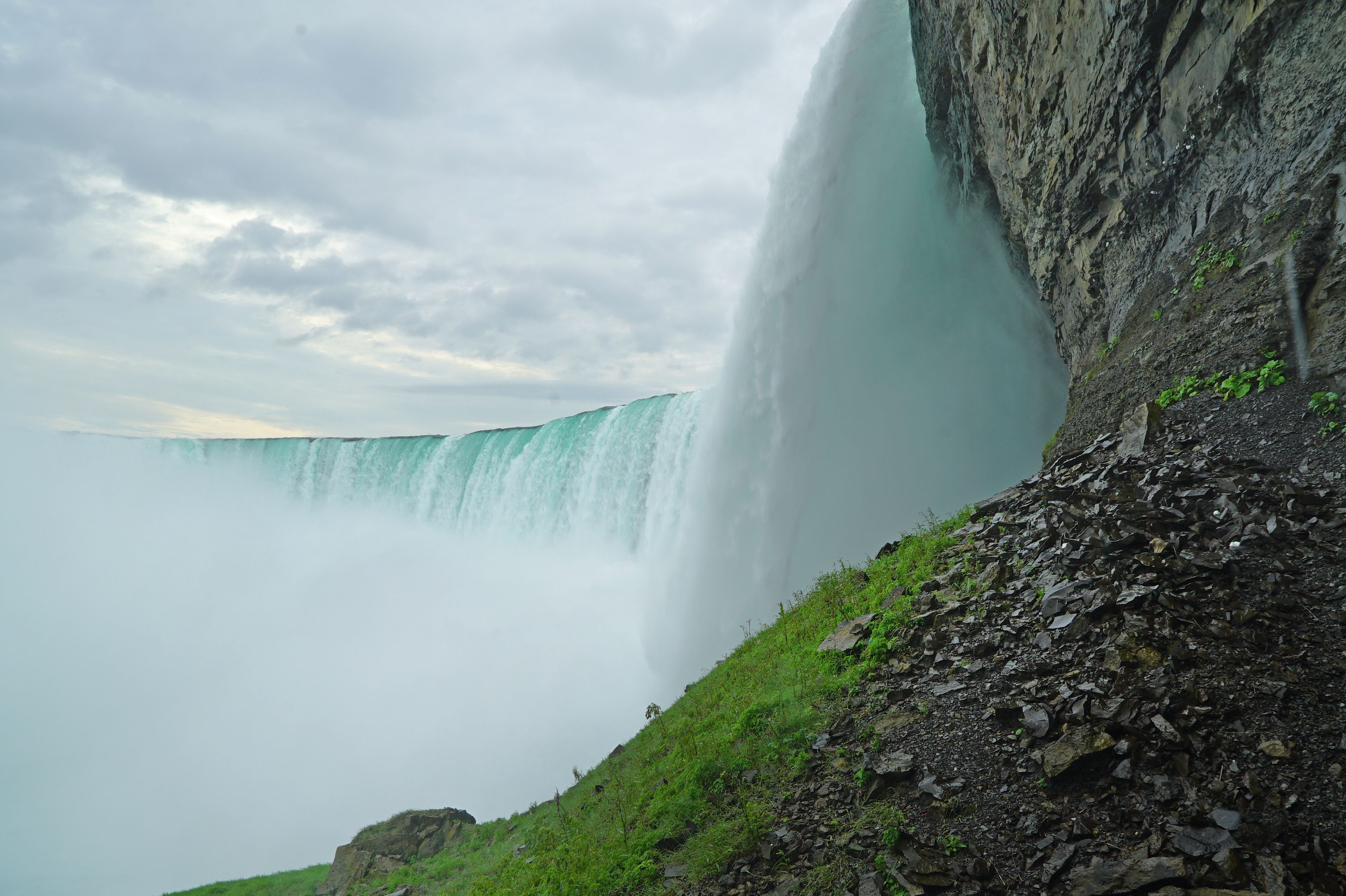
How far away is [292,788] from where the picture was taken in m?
19.8

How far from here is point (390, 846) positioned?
36.5 feet

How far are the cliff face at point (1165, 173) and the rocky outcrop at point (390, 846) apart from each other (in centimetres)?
1255

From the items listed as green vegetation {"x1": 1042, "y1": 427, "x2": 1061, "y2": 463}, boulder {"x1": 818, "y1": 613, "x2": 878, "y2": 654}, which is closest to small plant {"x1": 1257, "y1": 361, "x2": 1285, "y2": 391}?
green vegetation {"x1": 1042, "y1": 427, "x2": 1061, "y2": 463}

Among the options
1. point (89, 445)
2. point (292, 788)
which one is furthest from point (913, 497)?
point (89, 445)

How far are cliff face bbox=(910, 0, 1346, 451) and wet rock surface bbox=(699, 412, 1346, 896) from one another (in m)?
1.86

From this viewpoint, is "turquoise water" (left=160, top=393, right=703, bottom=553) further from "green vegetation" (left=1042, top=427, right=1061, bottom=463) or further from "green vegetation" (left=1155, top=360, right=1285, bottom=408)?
"green vegetation" (left=1155, top=360, right=1285, bottom=408)

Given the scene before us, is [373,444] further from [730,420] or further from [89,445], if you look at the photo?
[89,445]

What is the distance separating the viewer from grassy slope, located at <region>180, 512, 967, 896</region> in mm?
4551

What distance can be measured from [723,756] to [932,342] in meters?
14.0

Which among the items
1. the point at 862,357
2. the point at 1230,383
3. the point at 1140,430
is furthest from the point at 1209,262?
the point at 862,357

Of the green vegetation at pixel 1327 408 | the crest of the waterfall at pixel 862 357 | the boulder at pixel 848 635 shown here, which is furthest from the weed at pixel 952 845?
the crest of the waterfall at pixel 862 357

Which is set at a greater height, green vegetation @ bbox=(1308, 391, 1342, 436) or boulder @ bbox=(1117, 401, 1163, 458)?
boulder @ bbox=(1117, 401, 1163, 458)

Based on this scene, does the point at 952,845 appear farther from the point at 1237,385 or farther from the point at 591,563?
the point at 591,563

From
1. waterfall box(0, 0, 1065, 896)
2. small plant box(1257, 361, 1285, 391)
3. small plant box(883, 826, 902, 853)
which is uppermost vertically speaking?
waterfall box(0, 0, 1065, 896)
